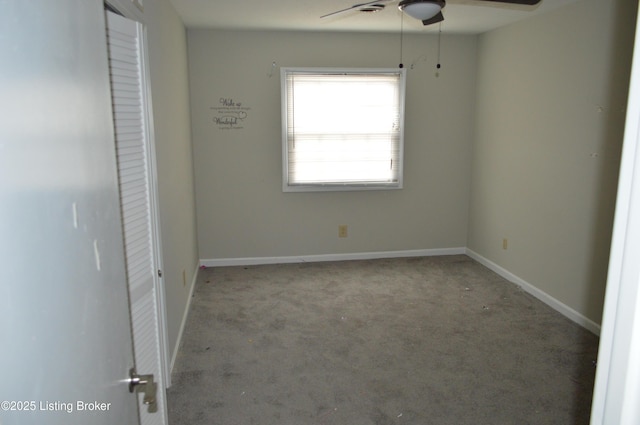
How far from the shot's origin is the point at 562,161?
3.55m

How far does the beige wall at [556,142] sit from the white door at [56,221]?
323cm

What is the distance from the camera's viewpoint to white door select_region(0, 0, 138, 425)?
1.77 ft

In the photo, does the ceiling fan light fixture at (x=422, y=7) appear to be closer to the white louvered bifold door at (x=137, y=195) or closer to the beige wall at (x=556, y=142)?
the white louvered bifold door at (x=137, y=195)

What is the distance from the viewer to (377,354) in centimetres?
296

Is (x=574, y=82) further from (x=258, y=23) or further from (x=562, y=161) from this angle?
(x=258, y=23)

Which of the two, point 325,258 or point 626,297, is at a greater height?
point 626,297

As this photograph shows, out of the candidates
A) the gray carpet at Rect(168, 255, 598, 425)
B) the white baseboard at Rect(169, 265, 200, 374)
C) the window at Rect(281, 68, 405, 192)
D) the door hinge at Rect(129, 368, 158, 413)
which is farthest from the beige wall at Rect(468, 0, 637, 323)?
the door hinge at Rect(129, 368, 158, 413)

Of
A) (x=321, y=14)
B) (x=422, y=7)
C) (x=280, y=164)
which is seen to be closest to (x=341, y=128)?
(x=280, y=164)

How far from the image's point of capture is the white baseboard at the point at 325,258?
477 centimetres

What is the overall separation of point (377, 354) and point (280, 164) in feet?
7.80

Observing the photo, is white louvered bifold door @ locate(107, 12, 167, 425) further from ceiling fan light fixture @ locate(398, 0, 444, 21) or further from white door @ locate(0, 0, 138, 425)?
ceiling fan light fixture @ locate(398, 0, 444, 21)

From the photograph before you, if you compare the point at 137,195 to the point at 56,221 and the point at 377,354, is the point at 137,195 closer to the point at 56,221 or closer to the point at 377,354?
the point at 56,221

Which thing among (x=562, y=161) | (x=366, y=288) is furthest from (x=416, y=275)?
(x=562, y=161)

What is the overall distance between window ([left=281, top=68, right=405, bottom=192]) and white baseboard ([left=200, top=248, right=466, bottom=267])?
76cm
